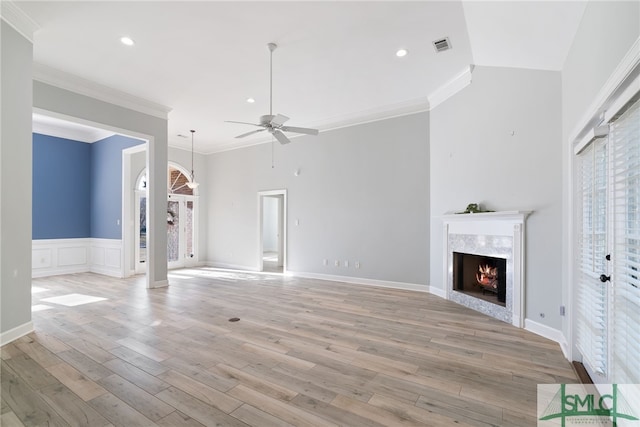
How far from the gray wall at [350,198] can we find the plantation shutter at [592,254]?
9.05 ft

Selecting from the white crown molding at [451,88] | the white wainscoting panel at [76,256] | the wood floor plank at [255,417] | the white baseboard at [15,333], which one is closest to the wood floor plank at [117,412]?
the wood floor plank at [255,417]

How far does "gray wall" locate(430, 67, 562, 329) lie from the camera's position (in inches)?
125

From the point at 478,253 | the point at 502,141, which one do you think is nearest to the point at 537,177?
the point at 502,141

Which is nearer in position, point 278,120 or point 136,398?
point 136,398

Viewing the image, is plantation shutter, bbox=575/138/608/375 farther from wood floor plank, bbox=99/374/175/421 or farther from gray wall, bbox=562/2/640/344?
wood floor plank, bbox=99/374/175/421

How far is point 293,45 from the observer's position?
3570 millimetres

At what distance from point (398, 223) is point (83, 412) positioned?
16.0ft

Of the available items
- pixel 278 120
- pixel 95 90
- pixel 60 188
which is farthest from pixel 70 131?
pixel 278 120

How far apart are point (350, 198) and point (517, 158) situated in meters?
3.14

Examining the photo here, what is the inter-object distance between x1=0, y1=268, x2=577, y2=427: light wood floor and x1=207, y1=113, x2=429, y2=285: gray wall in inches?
58.8

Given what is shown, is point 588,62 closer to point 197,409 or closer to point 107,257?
point 197,409

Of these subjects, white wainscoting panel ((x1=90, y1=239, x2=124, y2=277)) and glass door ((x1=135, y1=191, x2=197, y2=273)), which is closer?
white wainscoting panel ((x1=90, y1=239, x2=124, y2=277))

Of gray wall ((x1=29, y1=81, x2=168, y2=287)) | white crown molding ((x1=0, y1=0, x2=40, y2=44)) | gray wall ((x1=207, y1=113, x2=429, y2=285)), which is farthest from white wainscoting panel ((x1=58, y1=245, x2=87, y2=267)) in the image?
white crown molding ((x1=0, y1=0, x2=40, y2=44))

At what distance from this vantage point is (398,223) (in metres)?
5.55
